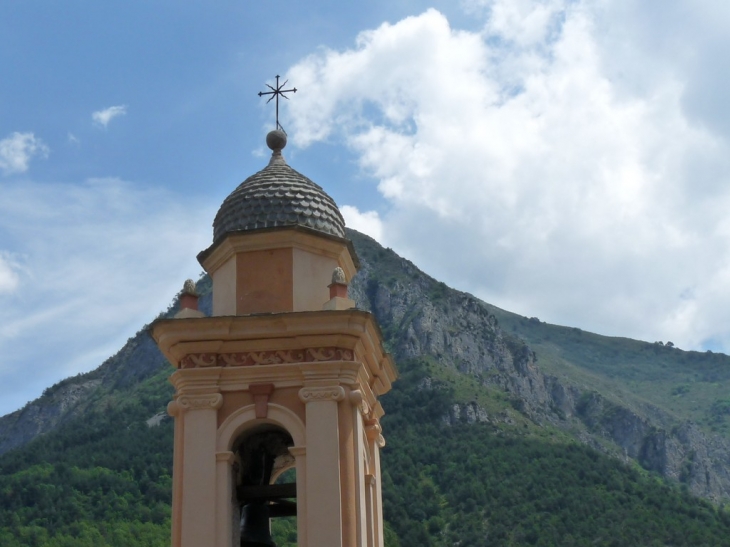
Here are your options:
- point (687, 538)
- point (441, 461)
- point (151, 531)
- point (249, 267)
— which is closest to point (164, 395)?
point (441, 461)

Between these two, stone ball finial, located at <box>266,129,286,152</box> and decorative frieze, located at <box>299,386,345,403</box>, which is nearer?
decorative frieze, located at <box>299,386,345,403</box>

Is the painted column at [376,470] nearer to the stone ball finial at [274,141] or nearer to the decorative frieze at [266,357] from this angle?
the decorative frieze at [266,357]

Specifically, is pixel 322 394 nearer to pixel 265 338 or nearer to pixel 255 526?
pixel 265 338

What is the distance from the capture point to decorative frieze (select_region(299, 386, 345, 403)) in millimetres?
11859

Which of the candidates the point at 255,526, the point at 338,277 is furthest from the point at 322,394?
the point at 255,526

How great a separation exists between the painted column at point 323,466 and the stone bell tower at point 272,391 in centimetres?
1

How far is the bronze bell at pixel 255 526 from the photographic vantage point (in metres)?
12.3

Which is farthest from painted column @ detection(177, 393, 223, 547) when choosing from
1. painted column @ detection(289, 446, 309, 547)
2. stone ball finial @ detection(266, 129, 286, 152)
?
stone ball finial @ detection(266, 129, 286, 152)

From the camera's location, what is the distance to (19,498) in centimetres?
8238

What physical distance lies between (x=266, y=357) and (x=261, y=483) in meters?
1.73

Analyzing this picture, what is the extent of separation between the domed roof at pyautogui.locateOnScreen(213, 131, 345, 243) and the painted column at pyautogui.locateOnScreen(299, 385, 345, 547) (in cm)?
218

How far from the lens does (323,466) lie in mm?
11602

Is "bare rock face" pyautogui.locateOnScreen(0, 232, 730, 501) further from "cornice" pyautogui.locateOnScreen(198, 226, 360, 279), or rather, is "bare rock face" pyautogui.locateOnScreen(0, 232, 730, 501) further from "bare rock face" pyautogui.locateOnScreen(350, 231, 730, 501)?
"cornice" pyautogui.locateOnScreen(198, 226, 360, 279)

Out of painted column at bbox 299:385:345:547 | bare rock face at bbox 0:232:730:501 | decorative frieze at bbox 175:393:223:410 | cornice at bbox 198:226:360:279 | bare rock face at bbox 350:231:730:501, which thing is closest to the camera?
painted column at bbox 299:385:345:547
